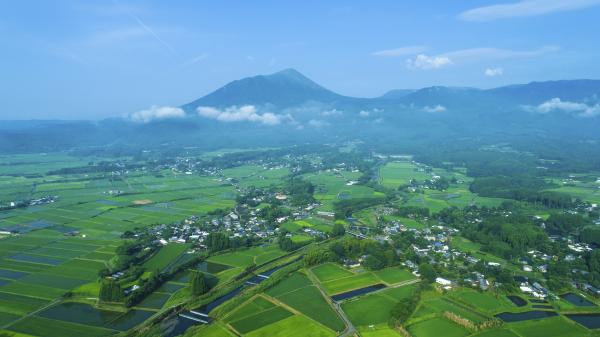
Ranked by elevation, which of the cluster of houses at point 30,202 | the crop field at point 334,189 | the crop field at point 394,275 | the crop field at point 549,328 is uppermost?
the cluster of houses at point 30,202

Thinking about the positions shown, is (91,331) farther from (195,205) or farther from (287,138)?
(287,138)

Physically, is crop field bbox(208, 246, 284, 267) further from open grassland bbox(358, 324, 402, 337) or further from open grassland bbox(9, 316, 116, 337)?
open grassland bbox(358, 324, 402, 337)

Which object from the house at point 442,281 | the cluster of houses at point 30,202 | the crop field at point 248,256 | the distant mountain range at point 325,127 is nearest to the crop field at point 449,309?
the house at point 442,281

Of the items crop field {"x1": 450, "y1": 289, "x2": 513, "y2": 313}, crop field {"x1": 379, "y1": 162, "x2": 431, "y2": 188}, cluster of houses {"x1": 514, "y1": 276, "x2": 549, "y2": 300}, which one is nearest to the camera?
crop field {"x1": 450, "y1": 289, "x2": 513, "y2": 313}

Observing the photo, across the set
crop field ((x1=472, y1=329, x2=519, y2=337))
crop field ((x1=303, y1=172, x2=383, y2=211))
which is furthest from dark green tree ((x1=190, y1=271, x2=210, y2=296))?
crop field ((x1=303, y1=172, x2=383, y2=211))

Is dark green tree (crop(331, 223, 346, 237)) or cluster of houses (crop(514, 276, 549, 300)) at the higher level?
dark green tree (crop(331, 223, 346, 237))

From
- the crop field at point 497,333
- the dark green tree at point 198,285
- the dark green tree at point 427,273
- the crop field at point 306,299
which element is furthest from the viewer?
the dark green tree at point 427,273

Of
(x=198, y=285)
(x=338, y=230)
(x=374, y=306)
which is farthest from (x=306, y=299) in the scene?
(x=338, y=230)

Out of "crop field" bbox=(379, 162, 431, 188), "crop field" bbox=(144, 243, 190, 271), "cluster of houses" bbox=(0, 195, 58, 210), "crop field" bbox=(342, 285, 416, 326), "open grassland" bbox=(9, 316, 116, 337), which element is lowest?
"crop field" bbox=(379, 162, 431, 188)

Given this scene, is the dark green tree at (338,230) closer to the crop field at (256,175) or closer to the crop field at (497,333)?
the crop field at (497,333)
